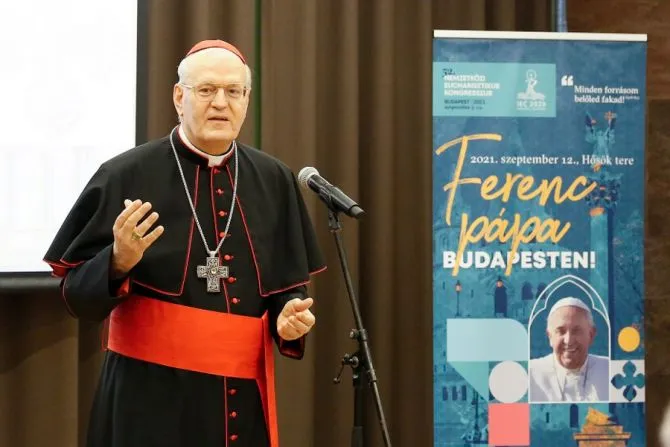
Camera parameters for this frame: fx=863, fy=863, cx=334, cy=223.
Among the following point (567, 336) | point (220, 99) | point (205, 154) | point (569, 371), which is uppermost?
point (220, 99)

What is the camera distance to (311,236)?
2.35m

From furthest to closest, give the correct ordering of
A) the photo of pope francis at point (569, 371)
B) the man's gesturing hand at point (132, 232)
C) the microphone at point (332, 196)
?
1. the photo of pope francis at point (569, 371)
2. the microphone at point (332, 196)
3. the man's gesturing hand at point (132, 232)

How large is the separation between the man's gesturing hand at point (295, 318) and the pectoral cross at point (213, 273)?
170mm

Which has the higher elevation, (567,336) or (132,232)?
(132,232)

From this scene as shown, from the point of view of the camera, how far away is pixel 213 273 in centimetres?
206

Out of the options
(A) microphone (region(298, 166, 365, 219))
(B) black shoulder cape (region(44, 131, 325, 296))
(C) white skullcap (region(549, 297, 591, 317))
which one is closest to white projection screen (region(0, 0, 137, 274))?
(B) black shoulder cape (region(44, 131, 325, 296))

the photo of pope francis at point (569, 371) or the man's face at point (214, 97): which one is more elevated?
the man's face at point (214, 97)

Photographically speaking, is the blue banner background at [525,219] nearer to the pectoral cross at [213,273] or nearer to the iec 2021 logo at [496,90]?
the iec 2021 logo at [496,90]

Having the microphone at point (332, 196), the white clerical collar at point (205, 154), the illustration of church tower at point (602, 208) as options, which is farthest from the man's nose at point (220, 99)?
the illustration of church tower at point (602, 208)

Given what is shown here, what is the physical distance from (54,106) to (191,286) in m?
1.47

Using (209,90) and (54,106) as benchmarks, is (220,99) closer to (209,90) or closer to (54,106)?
(209,90)

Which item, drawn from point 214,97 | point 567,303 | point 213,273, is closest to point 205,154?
point 214,97

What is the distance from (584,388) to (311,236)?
4.19ft

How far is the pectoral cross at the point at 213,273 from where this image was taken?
2.06 m
